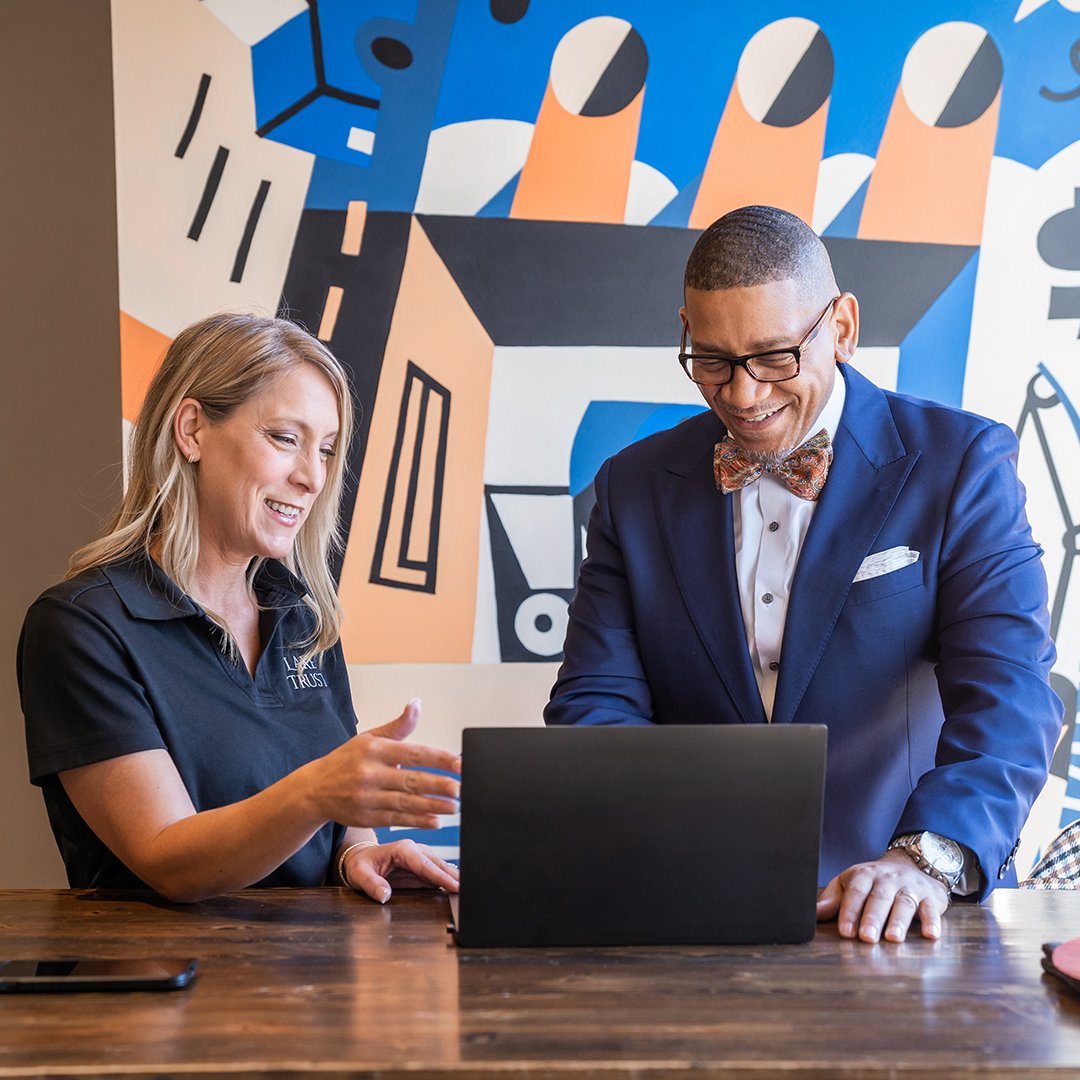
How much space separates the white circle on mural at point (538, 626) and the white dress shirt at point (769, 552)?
1078 millimetres

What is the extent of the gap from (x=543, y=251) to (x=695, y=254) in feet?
4.04

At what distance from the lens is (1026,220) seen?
11.1ft

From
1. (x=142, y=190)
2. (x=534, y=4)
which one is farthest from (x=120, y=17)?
(x=534, y=4)

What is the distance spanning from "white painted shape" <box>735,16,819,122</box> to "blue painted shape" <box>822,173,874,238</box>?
13.3 inches

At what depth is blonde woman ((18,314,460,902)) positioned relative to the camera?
5.42ft

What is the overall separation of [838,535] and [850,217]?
1481 millimetres

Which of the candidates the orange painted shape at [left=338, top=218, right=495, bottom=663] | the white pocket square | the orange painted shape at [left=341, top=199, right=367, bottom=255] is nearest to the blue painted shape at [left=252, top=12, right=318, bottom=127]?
the orange painted shape at [left=341, top=199, right=367, bottom=255]

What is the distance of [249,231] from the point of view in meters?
3.35

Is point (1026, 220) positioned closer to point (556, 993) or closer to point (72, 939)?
point (556, 993)

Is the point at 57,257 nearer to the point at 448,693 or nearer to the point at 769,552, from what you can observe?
the point at 448,693

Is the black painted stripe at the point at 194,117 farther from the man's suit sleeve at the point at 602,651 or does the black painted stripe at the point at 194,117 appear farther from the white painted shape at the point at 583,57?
the man's suit sleeve at the point at 602,651

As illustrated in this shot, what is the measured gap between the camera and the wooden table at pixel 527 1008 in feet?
3.75

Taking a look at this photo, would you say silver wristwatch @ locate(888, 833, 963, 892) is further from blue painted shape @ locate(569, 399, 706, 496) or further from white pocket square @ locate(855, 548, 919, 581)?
blue painted shape @ locate(569, 399, 706, 496)

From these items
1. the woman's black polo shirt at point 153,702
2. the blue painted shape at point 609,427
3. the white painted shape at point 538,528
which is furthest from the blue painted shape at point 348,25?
the woman's black polo shirt at point 153,702
